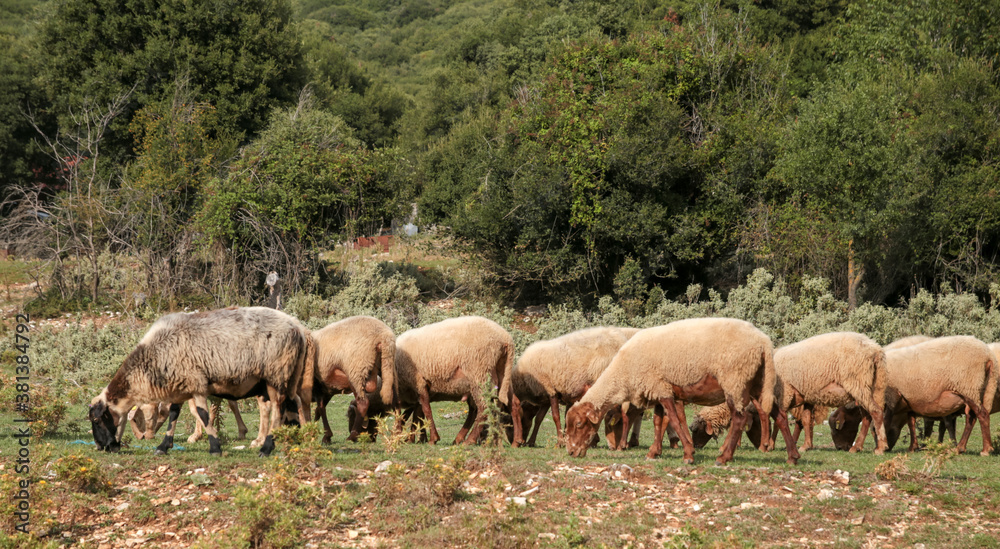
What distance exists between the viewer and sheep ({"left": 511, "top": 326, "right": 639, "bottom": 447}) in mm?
14031

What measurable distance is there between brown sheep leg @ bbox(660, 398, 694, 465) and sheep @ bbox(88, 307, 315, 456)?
16.6ft

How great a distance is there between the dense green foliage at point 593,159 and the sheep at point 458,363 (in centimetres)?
1606

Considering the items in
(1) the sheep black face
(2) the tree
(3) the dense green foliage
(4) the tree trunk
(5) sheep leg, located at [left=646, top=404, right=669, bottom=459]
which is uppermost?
(2) the tree

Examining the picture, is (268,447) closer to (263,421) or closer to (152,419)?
(263,421)

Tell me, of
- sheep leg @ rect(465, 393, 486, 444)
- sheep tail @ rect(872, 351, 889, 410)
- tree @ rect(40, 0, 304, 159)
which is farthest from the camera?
tree @ rect(40, 0, 304, 159)

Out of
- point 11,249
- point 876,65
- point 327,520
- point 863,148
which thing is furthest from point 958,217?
point 11,249

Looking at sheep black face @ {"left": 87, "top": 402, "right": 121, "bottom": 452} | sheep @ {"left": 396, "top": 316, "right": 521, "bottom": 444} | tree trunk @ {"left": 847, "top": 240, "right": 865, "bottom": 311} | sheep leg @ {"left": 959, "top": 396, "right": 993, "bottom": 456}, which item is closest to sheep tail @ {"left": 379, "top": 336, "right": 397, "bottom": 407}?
sheep @ {"left": 396, "top": 316, "right": 521, "bottom": 444}

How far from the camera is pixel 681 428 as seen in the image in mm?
11703

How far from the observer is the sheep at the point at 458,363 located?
1381cm

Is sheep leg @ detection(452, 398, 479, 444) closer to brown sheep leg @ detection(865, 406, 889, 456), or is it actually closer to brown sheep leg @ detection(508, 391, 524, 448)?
brown sheep leg @ detection(508, 391, 524, 448)

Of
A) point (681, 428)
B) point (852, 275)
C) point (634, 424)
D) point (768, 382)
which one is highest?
point (852, 275)

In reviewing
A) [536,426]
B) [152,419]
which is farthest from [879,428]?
[152,419]

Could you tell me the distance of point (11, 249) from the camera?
3425 cm

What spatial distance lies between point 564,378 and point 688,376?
2876 millimetres
